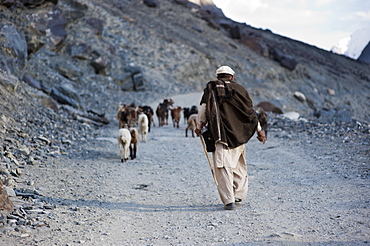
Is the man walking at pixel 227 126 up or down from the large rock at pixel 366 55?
down

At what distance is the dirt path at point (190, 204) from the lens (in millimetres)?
4449

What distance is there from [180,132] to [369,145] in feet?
27.3

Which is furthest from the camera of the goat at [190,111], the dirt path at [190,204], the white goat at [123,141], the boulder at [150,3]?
the boulder at [150,3]

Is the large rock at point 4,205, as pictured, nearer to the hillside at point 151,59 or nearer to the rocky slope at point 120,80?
the rocky slope at point 120,80

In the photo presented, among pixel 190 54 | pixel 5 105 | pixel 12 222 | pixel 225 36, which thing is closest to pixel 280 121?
pixel 5 105

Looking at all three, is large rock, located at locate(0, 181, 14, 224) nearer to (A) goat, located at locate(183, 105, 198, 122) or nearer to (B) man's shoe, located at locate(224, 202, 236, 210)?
(B) man's shoe, located at locate(224, 202, 236, 210)

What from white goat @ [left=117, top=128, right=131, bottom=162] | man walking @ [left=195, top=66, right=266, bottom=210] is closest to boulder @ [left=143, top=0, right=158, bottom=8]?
white goat @ [left=117, top=128, right=131, bottom=162]

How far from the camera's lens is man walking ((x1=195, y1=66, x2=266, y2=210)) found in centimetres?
562

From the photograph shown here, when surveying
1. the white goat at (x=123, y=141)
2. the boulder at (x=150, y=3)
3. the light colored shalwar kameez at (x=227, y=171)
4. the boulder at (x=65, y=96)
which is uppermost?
the boulder at (x=150, y=3)

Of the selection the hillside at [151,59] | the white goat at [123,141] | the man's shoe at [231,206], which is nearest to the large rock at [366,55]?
the hillside at [151,59]

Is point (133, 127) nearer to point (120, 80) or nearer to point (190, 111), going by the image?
point (190, 111)

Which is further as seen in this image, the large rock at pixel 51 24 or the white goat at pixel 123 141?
the large rock at pixel 51 24

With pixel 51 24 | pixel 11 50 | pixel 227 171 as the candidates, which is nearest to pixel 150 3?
pixel 51 24

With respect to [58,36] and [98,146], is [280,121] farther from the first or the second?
[58,36]
